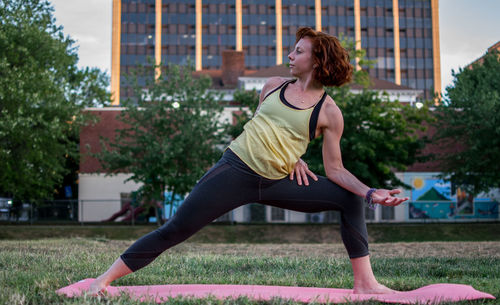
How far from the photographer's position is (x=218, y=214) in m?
4.11

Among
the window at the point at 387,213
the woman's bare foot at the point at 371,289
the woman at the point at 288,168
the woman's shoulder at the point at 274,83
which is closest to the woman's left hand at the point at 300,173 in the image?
the woman at the point at 288,168

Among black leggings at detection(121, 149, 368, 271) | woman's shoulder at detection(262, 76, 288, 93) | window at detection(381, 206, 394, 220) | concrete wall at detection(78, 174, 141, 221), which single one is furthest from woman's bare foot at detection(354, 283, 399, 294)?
concrete wall at detection(78, 174, 141, 221)

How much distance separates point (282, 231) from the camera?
26641mm

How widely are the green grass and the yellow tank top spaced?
21102 millimetres

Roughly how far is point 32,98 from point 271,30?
70286 mm

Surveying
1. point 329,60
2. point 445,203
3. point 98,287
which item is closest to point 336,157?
point 329,60

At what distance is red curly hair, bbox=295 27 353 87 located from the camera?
407 centimetres

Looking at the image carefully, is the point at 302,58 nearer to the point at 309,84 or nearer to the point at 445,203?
the point at 309,84

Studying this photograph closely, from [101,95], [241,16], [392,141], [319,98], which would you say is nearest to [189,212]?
[319,98]

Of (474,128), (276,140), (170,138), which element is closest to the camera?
(276,140)

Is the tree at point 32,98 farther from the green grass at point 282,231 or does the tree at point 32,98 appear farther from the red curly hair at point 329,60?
the red curly hair at point 329,60

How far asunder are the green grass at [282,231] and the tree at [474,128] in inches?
98.5

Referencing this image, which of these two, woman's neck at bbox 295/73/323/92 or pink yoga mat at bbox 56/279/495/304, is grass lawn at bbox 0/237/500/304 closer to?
pink yoga mat at bbox 56/279/495/304

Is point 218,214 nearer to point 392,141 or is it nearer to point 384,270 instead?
point 384,270
